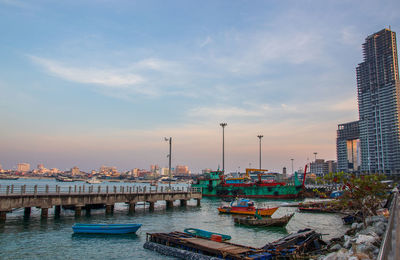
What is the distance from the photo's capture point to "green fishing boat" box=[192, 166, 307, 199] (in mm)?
87250

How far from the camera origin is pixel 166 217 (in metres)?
46.2

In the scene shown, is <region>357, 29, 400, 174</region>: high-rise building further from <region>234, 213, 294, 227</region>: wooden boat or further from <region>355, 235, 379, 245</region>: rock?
<region>355, 235, 379, 245</region>: rock

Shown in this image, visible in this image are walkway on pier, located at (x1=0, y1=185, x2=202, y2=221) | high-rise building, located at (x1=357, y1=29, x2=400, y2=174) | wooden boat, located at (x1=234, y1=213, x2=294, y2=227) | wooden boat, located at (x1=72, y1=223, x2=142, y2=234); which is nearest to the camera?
wooden boat, located at (x1=72, y1=223, x2=142, y2=234)

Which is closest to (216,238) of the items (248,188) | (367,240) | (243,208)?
(367,240)

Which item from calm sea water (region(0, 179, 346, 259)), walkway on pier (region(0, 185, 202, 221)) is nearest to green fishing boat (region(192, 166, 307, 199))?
walkway on pier (region(0, 185, 202, 221))

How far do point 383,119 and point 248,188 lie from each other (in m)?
138

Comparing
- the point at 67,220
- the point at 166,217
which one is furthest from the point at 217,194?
the point at 67,220

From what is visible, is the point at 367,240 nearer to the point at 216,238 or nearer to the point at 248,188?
the point at 216,238

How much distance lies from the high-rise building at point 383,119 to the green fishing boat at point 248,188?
11662 centimetres

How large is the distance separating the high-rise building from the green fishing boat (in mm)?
116617

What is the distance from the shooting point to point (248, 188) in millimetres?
90625

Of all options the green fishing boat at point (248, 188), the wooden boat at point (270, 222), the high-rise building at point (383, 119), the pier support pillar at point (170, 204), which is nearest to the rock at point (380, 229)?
the wooden boat at point (270, 222)

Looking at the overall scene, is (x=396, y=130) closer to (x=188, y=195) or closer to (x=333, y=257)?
(x=188, y=195)

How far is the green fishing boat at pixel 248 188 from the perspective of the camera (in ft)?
286
